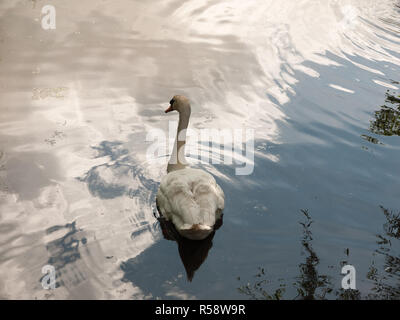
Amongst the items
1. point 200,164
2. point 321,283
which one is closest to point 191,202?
point 321,283

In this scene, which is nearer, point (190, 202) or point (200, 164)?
point (190, 202)

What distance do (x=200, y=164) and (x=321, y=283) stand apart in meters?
2.87

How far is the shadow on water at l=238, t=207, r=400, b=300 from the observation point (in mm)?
5789

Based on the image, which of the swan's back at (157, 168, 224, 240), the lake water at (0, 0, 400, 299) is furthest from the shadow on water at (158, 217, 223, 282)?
the swan's back at (157, 168, 224, 240)

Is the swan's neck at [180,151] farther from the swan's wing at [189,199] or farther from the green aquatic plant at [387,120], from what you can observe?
the green aquatic plant at [387,120]

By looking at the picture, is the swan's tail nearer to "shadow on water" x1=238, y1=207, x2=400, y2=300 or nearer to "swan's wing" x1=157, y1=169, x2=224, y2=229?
"swan's wing" x1=157, y1=169, x2=224, y2=229

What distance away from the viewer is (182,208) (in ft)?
20.3

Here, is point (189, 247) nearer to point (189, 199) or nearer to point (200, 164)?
point (189, 199)

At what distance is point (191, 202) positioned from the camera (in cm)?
622

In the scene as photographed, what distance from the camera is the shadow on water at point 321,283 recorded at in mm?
5789

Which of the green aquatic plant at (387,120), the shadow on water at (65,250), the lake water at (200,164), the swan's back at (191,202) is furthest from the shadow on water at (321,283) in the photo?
the green aquatic plant at (387,120)
